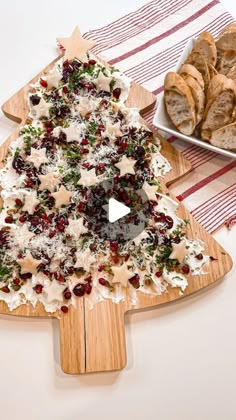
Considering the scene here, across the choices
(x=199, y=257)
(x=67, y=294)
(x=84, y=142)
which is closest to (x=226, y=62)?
(x=84, y=142)

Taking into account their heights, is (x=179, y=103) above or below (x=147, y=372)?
above

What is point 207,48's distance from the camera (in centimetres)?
190

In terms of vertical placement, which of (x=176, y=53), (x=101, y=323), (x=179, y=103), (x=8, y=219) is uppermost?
(x=176, y=53)

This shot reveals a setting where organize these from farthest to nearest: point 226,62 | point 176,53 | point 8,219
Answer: point 176,53 → point 226,62 → point 8,219

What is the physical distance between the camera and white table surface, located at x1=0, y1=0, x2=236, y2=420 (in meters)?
1.54

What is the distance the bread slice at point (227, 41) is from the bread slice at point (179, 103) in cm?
24

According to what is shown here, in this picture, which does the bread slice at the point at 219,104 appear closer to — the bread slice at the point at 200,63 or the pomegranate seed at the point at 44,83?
the bread slice at the point at 200,63

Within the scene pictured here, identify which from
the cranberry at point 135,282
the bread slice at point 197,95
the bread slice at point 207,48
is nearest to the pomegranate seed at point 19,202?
the cranberry at point 135,282

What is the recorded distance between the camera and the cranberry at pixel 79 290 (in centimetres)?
161

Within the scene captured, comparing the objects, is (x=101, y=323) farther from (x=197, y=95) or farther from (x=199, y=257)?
(x=197, y=95)

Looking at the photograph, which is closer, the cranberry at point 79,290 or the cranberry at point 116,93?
the cranberry at point 79,290

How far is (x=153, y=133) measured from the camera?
1910 mm

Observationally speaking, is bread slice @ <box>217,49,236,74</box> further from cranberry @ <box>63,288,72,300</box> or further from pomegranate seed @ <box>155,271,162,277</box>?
cranberry @ <box>63,288,72,300</box>

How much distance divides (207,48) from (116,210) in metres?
0.65
